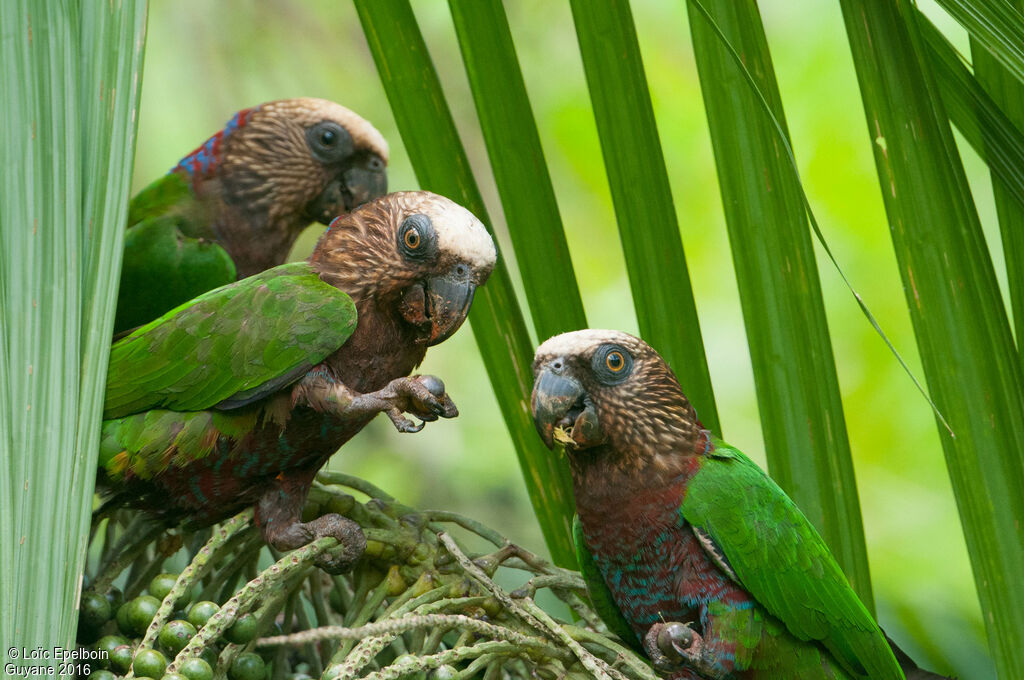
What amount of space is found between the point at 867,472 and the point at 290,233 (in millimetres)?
2830

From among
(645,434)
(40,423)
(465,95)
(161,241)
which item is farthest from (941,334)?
(465,95)

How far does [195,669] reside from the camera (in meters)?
1.22

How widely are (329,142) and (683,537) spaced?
4.86 feet

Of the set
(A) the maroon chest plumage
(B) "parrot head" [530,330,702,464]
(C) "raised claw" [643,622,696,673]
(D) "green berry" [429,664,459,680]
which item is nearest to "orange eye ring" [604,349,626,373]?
(B) "parrot head" [530,330,702,464]

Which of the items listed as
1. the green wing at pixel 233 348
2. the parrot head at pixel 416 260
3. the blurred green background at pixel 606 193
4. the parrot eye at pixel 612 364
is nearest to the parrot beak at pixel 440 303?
the parrot head at pixel 416 260

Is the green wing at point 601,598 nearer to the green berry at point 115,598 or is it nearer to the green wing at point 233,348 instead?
the green wing at point 233,348

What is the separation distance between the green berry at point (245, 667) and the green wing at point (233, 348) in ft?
1.65

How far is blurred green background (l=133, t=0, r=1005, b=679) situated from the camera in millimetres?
3936

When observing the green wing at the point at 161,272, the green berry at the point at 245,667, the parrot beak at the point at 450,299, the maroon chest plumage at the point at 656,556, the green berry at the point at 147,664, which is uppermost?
the green wing at the point at 161,272

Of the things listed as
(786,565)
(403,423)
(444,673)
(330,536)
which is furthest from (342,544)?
(786,565)

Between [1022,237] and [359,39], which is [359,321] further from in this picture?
[359,39]

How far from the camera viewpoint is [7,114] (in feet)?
3.92

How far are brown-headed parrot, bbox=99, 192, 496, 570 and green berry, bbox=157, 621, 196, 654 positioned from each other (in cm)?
36

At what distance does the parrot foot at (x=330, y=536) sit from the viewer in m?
1.53
